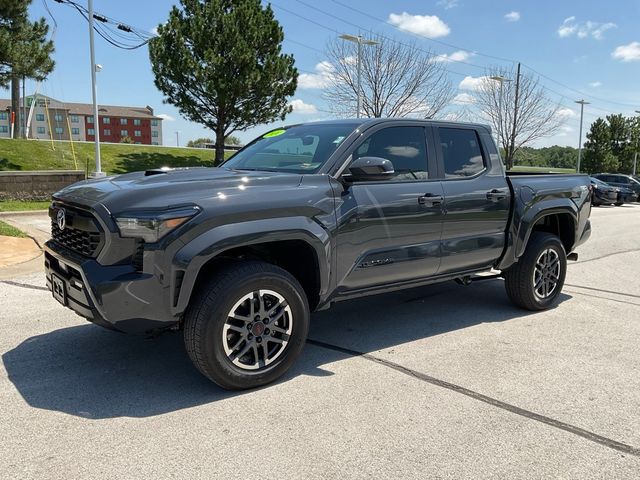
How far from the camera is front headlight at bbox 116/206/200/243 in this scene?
318cm

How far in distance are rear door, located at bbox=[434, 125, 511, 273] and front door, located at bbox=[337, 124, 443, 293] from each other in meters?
0.16

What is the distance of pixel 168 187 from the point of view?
132 inches

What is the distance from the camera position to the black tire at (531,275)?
5.52m

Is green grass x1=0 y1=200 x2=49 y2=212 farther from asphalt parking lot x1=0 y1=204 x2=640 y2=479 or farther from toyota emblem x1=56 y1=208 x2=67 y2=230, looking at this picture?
toyota emblem x1=56 y1=208 x2=67 y2=230

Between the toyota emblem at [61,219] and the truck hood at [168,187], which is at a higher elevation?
the truck hood at [168,187]

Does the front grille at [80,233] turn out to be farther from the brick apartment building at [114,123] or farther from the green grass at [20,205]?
the brick apartment building at [114,123]

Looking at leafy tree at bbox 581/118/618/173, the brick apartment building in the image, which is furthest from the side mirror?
the brick apartment building

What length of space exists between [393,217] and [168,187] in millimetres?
1770

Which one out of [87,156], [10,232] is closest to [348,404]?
[10,232]

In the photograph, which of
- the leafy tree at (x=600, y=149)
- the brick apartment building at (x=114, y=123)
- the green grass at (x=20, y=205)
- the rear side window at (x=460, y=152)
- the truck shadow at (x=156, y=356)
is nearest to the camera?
the truck shadow at (x=156, y=356)

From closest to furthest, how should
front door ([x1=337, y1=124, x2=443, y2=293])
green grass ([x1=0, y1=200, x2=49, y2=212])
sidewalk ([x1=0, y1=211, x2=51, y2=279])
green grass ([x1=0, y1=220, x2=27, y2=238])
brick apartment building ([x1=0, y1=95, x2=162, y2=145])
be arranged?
front door ([x1=337, y1=124, x2=443, y2=293]), sidewalk ([x1=0, y1=211, x2=51, y2=279]), green grass ([x1=0, y1=220, x2=27, y2=238]), green grass ([x1=0, y1=200, x2=49, y2=212]), brick apartment building ([x1=0, y1=95, x2=162, y2=145])

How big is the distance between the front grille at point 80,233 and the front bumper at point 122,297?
86 mm

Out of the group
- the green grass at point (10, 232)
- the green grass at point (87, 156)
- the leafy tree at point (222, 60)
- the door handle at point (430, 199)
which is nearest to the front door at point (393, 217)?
the door handle at point (430, 199)

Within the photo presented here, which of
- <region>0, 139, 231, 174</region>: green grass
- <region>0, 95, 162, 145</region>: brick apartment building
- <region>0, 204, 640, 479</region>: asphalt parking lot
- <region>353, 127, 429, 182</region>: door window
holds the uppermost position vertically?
<region>0, 95, 162, 145</region>: brick apartment building
